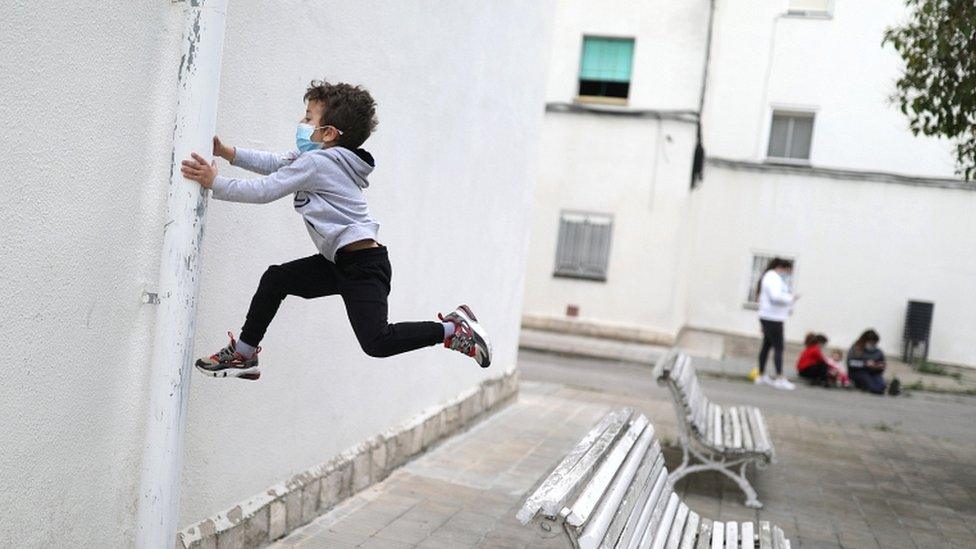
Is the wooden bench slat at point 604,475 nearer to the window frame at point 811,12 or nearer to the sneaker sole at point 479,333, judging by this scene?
the sneaker sole at point 479,333

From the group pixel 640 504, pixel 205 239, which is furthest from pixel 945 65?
pixel 205 239

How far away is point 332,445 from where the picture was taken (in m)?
5.05

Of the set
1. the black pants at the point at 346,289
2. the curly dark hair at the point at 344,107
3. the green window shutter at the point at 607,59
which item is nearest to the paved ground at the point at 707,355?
the green window shutter at the point at 607,59

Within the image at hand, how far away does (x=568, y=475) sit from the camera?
258 centimetres

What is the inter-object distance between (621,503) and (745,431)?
3.98 metres

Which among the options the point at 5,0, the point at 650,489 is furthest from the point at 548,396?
the point at 5,0

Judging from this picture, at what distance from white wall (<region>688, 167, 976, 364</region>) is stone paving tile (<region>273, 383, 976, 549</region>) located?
10.4 m

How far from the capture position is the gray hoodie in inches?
123

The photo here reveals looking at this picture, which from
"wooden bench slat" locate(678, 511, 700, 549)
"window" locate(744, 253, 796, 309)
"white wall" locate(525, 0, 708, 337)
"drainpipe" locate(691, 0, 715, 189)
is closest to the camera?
"wooden bench slat" locate(678, 511, 700, 549)

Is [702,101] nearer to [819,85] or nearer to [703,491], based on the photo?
[819,85]

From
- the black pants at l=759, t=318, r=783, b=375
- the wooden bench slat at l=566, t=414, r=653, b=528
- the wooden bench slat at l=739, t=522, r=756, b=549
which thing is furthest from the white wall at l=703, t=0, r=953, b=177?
the wooden bench slat at l=566, t=414, r=653, b=528

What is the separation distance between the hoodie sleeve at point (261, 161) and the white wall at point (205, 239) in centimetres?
26

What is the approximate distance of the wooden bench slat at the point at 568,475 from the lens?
231 centimetres

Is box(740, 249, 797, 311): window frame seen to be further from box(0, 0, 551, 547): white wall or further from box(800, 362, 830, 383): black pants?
box(0, 0, 551, 547): white wall
